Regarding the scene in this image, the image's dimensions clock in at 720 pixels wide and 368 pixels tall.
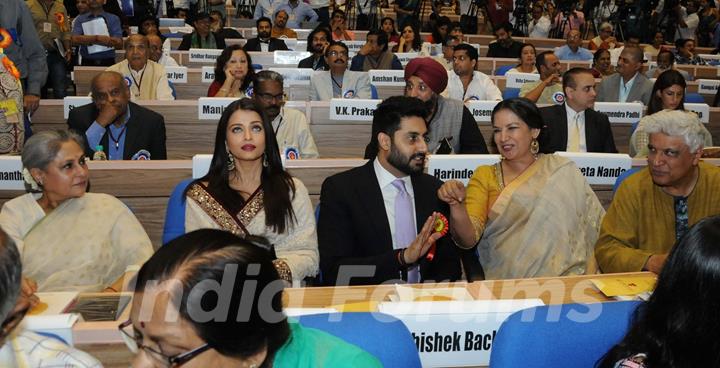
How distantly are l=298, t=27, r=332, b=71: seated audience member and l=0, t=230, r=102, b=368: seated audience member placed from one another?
5.89m

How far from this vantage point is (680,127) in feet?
9.32

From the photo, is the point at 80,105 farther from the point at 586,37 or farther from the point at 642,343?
the point at 586,37

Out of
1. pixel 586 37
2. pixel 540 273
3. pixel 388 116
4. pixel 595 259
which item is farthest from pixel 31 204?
pixel 586 37

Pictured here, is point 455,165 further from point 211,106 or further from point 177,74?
point 177,74

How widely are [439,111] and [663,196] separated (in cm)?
190

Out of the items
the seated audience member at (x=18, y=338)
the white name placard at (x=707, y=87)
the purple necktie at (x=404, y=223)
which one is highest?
the seated audience member at (x=18, y=338)

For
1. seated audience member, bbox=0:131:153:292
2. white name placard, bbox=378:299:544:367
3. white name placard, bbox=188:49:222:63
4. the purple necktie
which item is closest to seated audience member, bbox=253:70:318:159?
the purple necktie

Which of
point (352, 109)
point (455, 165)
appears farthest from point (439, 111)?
point (455, 165)

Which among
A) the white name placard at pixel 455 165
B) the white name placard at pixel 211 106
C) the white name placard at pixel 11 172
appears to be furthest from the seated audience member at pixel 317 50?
the white name placard at pixel 11 172

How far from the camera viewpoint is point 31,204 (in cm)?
274

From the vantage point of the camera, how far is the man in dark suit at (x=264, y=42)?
8836 mm

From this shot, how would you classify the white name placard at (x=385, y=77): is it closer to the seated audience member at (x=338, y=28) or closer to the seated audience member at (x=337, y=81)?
the seated audience member at (x=337, y=81)

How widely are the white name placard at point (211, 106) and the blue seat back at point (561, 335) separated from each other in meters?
3.55

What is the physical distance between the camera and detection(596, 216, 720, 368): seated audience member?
4.62 ft
